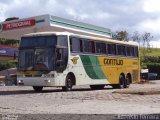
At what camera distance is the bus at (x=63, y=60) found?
22438 millimetres

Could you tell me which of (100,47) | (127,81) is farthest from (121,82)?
(100,47)

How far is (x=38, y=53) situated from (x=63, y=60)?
1434 mm

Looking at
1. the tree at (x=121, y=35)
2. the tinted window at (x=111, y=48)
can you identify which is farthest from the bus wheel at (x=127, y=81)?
the tree at (x=121, y=35)

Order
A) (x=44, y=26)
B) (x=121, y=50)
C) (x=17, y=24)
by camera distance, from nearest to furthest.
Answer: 1. (x=121, y=50)
2. (x=44, y=26)
3. (x=17, y=24)

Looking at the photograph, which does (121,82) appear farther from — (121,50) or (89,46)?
(89,46)

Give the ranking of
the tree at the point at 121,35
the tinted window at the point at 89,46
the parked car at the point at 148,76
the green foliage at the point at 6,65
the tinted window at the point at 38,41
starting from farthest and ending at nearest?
1. the tree at the point at 121,35
2. the parked car at the point at 148,76
3. the green foliage at the point at 6,65
4. the tinted window at the point at 89,46
5. the tinted window at the point at 38,41

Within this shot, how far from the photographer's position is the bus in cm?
2244

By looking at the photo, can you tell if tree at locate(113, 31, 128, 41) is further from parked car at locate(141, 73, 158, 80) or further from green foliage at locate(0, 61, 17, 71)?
green foliage at locate(0, 61, 17, 71)

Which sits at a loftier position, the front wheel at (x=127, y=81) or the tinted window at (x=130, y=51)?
the tinted window at (x=130, y=51)

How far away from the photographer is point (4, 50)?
53.7 m

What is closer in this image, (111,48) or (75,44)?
(75,44)

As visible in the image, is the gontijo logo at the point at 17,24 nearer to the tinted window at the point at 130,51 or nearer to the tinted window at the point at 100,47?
the tinted window at the point at 130,51

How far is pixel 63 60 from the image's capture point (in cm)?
2294

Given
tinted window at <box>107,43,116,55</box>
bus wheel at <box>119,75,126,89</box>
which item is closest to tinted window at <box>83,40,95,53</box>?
tinted window at <box>107,43,116,55</box>
